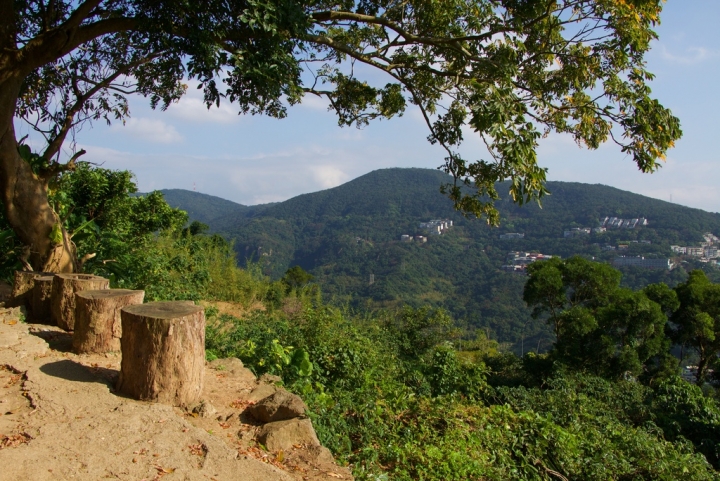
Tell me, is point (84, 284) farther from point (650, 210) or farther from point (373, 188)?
point (373, 188)

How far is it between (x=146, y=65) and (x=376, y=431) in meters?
6.38

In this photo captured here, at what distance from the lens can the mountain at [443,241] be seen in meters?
45.7

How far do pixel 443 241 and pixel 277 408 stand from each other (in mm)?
62348

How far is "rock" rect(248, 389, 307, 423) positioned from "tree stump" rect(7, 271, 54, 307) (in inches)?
118

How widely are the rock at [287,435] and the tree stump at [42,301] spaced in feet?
9.58

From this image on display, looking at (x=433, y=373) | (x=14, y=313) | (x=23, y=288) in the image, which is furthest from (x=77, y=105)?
(x=433, y=373)

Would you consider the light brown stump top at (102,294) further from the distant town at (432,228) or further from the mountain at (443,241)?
the distant town at (432,228)

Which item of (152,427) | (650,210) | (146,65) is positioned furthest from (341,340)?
(650,210)

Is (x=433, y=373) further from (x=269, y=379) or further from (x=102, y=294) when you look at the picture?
(x=102, y=294)

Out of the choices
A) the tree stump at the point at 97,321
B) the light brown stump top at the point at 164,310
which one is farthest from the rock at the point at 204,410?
the tree stump at the point at 97,321

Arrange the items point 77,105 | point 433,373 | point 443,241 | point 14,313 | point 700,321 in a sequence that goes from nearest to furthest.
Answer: point 14,313 → point 433,373 → point 77,105 → point 700,321 → point 443,241

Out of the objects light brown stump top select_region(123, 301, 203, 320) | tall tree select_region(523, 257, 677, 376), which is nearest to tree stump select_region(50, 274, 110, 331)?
light brown stump top select_region(123, 301, 203, 320)

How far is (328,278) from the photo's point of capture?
56.6 metres

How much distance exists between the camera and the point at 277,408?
11.4ft
